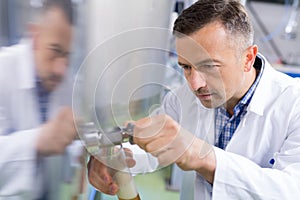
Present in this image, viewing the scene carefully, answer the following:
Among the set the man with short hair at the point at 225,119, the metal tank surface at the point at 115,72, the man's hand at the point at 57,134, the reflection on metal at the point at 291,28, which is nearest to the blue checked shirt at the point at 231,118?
the man with short hair at the point at 225,119

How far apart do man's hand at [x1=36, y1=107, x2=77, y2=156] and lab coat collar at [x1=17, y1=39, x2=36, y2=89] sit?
60 millimetres

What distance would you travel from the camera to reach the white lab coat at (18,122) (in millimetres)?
436

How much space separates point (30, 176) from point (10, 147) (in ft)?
0.17

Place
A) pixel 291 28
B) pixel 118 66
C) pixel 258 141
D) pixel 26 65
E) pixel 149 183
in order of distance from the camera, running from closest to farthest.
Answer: pixel 26 65
pixel 118 66
pixel 149 183
pixel 258 141
pixel 291 28

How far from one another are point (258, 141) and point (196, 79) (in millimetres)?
422

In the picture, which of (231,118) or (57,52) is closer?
(57,52)

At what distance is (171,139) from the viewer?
1.81 ft

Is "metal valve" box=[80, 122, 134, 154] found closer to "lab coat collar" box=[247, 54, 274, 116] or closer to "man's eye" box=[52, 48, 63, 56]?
"man's eye" box=[52, 48, 63, 56]

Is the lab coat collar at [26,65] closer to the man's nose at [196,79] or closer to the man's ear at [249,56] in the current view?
the man's nose at [196,79]

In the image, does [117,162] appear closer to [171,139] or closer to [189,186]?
[171,139]

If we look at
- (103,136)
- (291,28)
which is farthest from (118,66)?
(291,28)

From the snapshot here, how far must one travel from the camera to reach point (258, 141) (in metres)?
0.98

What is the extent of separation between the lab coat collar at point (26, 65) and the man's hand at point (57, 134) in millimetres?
60

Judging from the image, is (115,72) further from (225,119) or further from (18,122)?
(225,119)
